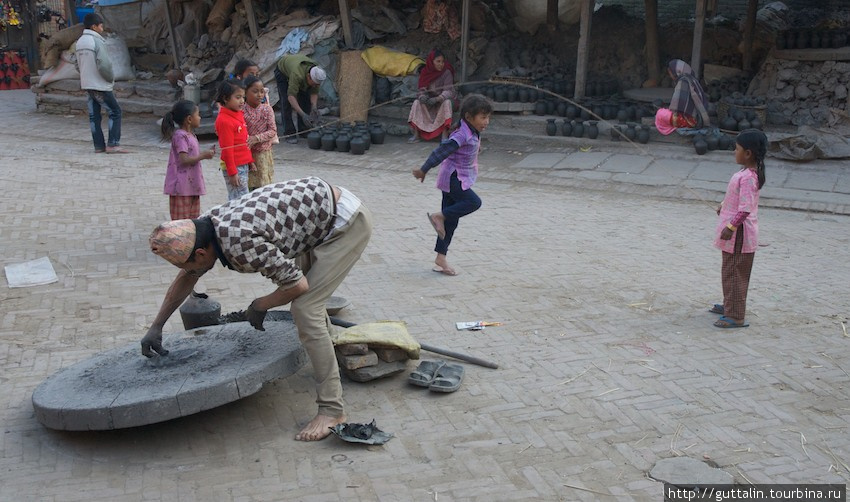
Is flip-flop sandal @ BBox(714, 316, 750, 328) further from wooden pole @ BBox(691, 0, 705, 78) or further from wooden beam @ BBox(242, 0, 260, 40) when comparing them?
wooden beam @ BBox(242, 0, 260, 40)

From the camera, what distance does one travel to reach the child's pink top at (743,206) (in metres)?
5.66

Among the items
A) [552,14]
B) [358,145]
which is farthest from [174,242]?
[552,14]

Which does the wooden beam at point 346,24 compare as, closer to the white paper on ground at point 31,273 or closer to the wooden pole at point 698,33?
the wooden pole at point 698,33

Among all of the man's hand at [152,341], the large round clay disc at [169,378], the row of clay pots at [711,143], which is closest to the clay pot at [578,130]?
the row of clay pots at [711,143]

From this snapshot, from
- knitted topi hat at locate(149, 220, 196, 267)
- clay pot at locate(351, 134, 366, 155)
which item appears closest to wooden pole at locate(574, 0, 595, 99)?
clay pot at locate(351, 134, 366, 155)

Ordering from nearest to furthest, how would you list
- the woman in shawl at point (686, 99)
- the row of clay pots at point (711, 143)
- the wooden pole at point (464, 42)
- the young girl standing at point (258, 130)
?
the young girl standing at point (258, 130) < the woman in shawl at point (686, 99) < the row of clay pots at point (711, 143) < the wooden pole at point (464, 42)

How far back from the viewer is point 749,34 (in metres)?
13.7

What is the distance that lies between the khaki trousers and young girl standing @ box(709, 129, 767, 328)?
2.76m

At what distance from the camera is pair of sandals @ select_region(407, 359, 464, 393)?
16.0ft

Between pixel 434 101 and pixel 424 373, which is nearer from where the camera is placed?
pixel 424 373

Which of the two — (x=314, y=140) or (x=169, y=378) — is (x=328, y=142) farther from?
(x=169, y=378)

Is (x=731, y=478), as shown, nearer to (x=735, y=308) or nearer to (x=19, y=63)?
(x=735, y=308)

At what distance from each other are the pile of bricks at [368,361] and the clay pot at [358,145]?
25.3ft

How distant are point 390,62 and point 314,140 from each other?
86.4 inches
